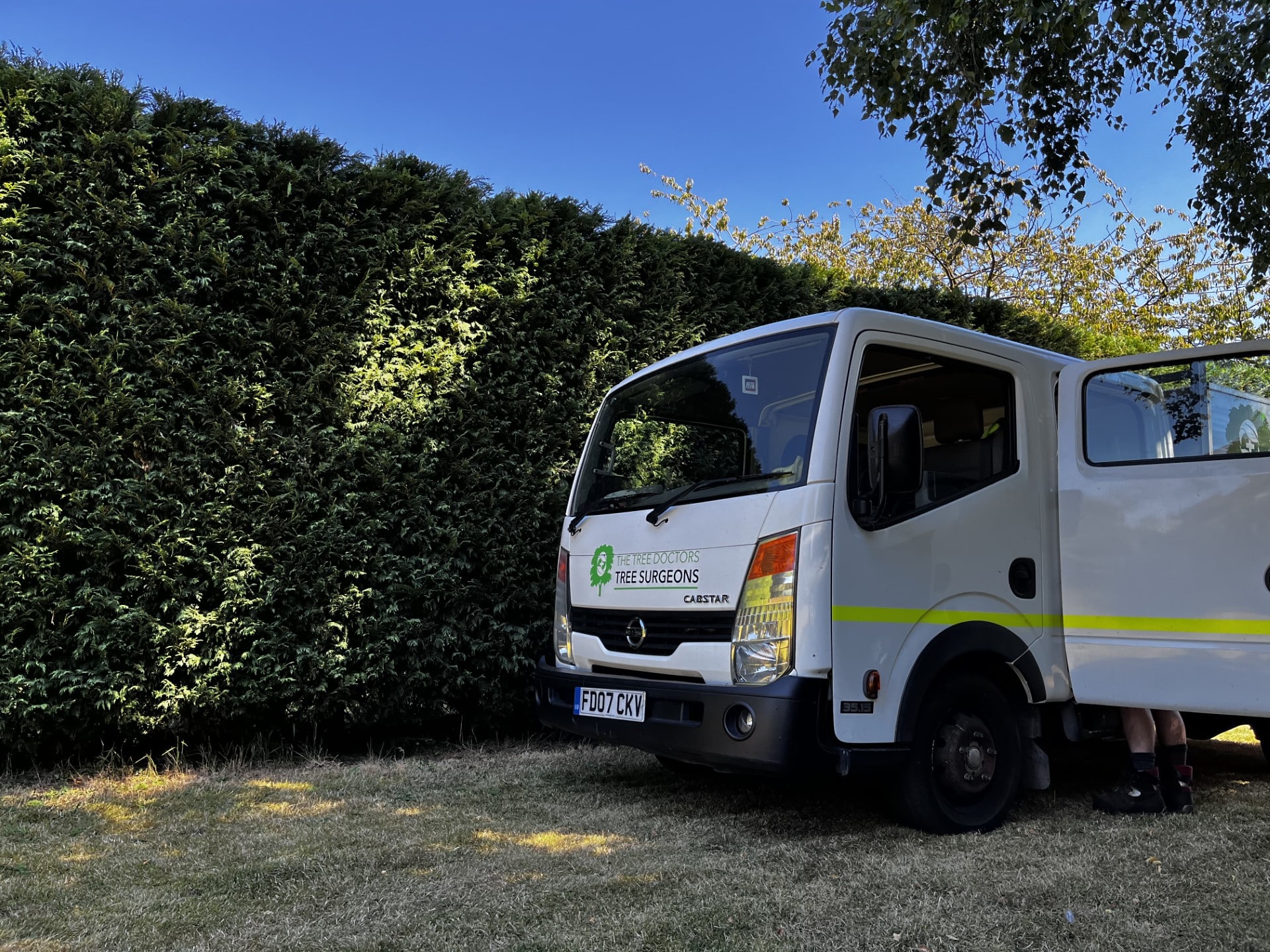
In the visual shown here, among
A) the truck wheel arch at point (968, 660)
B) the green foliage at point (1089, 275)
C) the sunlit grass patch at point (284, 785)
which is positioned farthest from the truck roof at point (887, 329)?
the green foliage at point (1089, 275)

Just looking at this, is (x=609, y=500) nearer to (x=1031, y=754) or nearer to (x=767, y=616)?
(x=767, y=616)

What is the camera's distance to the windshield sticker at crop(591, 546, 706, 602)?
4.19 metres

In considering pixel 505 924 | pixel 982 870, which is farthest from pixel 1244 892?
pixel 505 924

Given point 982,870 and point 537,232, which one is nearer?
point 982,870

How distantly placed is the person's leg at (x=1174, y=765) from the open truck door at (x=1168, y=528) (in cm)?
67

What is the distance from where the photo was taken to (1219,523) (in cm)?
396

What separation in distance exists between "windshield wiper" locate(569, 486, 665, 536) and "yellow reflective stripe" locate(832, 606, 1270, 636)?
1.20 metres

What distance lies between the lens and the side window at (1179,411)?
4078 mm

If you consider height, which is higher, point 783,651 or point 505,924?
point 783,651

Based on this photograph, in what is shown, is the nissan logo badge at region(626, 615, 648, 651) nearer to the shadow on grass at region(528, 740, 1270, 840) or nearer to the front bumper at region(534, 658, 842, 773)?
the front bumper at region(534, 658, 842, 773)

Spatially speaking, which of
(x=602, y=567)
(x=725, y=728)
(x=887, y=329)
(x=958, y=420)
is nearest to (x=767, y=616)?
(x=725, y=728)

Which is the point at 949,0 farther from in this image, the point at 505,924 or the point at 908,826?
the point at 505,924

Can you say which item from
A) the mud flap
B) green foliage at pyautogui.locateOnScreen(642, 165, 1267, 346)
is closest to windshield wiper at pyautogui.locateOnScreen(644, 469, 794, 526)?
the mud flap

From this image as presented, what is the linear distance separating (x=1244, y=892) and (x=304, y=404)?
5.07 m
